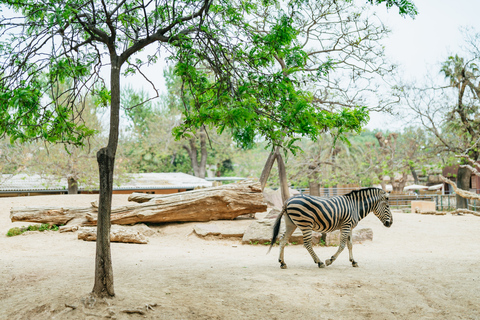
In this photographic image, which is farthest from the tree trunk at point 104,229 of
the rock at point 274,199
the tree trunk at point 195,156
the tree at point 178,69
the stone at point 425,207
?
the tree trunk at point 195,156

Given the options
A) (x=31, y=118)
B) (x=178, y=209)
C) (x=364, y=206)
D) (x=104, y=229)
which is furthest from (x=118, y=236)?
(x=364, y=206)

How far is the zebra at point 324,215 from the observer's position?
23.5 feet

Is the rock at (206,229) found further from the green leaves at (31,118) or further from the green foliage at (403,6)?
the green foliage at (403,6)

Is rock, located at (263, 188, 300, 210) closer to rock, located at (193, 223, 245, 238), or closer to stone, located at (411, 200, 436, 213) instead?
rock, located at (193, 223, 245, 238)

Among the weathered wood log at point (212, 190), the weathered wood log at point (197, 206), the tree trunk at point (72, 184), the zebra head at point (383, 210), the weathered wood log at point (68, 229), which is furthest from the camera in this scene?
the tree trunk at point (72, 184)

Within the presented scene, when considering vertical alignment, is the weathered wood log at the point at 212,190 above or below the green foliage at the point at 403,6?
below

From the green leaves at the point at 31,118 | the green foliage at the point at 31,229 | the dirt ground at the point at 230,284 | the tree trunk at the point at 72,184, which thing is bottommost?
the green foliage at the point at 31,229

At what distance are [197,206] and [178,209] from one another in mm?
619

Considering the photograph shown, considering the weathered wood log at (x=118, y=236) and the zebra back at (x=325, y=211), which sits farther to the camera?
the weathered wood log at (x=118, y=236)

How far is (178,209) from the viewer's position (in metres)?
12.3

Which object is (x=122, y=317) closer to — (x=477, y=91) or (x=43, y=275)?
(x=43, y=275)

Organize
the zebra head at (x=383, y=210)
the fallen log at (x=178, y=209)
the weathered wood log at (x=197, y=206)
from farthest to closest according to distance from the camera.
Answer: the weathered wood log at (x=197, y=206), the fallen log at (x=178, y=209), the zebra head at (x=383, y=210)

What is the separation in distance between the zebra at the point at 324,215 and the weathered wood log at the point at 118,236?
4.50 metres

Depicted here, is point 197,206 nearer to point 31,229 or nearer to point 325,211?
point 31,229
